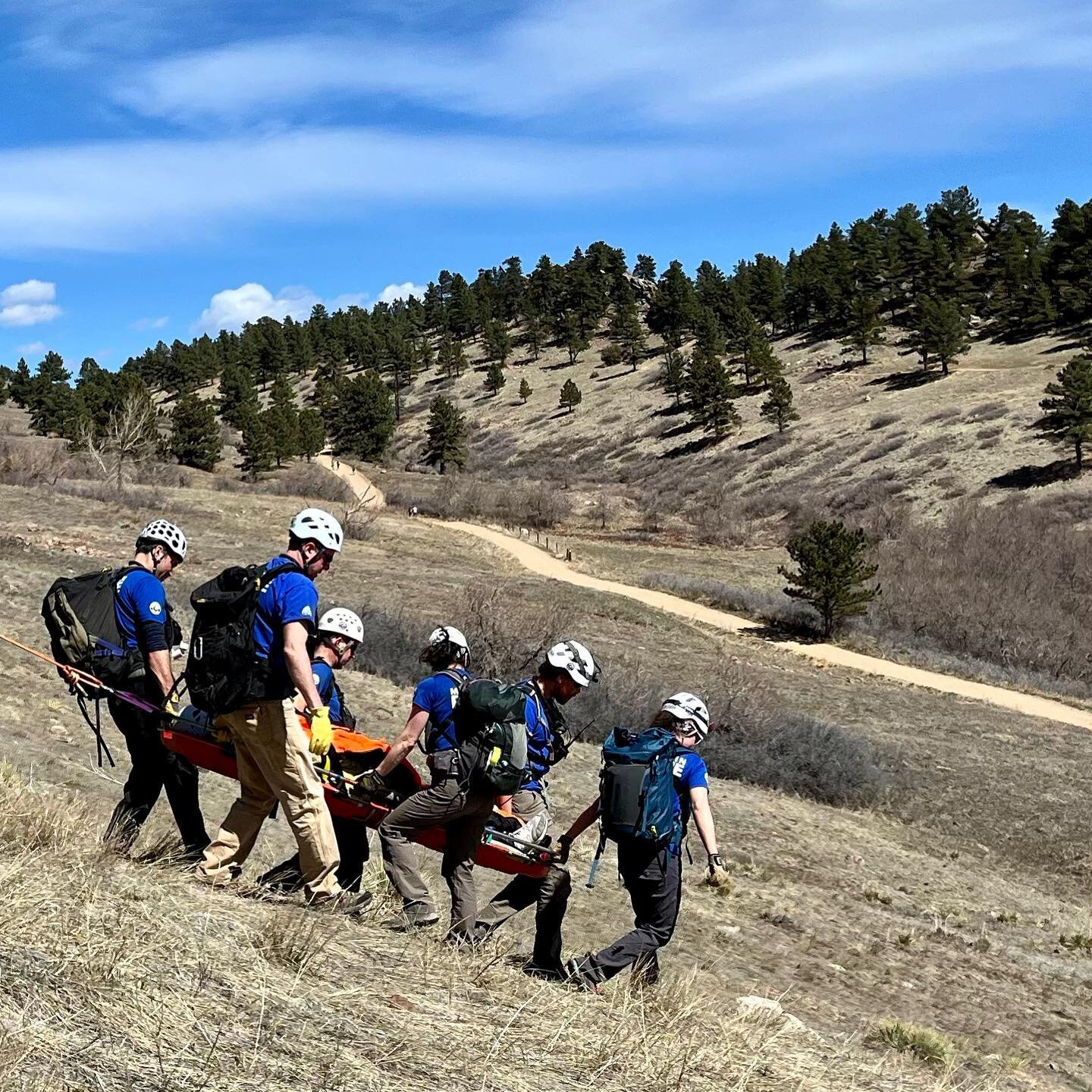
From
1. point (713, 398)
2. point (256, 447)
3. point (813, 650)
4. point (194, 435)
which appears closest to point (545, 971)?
point (813, 650)

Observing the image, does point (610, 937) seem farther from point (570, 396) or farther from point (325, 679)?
point (570, 396)

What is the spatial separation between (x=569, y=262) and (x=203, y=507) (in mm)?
91916

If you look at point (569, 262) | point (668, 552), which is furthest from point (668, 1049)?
point (569, 262)

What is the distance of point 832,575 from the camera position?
2752cm

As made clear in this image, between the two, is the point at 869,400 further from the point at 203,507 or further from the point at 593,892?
the point at 593,892

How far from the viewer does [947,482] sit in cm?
4544

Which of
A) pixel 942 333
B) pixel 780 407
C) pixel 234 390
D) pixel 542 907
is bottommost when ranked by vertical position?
pixel 542 907

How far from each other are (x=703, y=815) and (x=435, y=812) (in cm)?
140

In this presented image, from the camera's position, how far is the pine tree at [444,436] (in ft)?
220

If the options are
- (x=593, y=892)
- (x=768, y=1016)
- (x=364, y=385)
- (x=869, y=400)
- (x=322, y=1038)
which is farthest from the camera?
(x=364, y=385)

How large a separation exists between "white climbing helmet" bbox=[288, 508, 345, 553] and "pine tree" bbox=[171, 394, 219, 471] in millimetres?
56098

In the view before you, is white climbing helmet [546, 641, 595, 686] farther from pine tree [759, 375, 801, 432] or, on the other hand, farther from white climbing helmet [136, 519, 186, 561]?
pine tree [759, 375, 801, 432]

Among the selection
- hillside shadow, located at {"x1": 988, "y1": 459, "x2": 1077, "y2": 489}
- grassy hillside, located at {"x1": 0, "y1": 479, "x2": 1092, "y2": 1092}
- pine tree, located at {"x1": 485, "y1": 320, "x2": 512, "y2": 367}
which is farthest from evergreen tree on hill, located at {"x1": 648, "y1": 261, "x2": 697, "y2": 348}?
grassy hillside, located at {"x1": 0, "y1": 479, "x2": 1092, "y2": 1092}

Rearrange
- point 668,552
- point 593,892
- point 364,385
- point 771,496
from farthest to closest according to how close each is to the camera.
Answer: point 364,385
point 771,496
point 668,552
point 593,892
